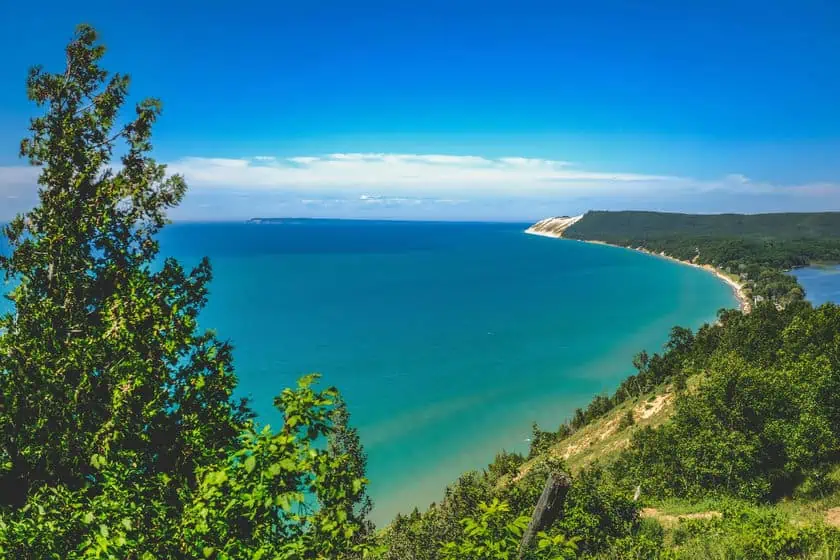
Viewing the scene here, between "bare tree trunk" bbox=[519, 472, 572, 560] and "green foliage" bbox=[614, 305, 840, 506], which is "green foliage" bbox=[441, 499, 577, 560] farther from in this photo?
"green foliage" bbox=[614, 305, 840, 506]

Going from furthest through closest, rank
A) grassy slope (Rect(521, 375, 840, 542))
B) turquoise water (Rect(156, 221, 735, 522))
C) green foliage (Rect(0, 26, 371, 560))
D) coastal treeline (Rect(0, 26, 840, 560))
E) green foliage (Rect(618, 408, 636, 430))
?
turquoise water (Rect(156, 221, 735, 522))
green foliage (Rect(618, 408, 636, 430))
grassy slope (Rect(521, 375, 840, 542))
green foliage (Rect(0, 26, 371, 560))
coastal treeline (Rect(0, 26, 840, 560))

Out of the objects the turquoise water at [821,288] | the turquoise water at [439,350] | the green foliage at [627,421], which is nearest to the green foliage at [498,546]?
the turquoise water at [439,350]

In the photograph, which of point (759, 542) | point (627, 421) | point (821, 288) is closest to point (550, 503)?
point (759, 542)

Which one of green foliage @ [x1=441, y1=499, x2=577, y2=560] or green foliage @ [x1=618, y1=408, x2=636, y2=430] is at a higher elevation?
green foliage @ [x1=441, y1=499, x2=577, y2=560]

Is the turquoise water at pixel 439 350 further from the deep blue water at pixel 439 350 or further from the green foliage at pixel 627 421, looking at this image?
the green foliage at pixel 627 421

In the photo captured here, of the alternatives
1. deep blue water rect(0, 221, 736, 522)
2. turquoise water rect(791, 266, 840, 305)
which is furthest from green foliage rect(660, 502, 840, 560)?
turquoise water rect(791, 266, 840, 305)

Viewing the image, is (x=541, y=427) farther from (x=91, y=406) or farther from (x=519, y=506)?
(x=91, y=406)

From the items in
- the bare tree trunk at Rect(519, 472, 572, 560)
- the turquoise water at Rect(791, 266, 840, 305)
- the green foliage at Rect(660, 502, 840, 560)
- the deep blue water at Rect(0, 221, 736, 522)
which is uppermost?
the bare tree trunk at Rect(519, 472, 572, 560)
